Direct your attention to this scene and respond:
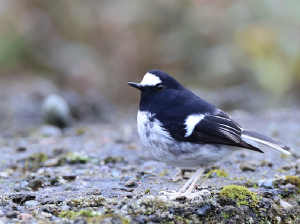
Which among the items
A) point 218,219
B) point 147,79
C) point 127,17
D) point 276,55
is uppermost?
point 127,17

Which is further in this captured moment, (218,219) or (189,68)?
(189,68)

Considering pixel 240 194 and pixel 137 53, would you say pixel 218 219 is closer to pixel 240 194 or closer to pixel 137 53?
pixel 240 194

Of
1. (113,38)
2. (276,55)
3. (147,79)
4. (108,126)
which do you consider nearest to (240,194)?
(147,79)

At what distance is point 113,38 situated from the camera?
11.2 metres

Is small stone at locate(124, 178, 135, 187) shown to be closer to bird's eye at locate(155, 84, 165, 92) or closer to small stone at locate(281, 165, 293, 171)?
bird's eye at locate(155, 84, 165, 92)

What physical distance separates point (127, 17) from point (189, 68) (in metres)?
2.42

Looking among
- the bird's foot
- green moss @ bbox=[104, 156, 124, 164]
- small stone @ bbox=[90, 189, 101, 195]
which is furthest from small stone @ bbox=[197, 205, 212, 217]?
green moss @ bbox=[104, 156, 124, 164]

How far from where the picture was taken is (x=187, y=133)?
10.4 ft

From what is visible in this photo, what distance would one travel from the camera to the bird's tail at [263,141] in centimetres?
316

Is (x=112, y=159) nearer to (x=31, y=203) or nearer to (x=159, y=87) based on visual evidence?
(x=159, y=87)

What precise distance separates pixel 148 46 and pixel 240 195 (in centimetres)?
845

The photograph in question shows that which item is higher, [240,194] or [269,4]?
[269,4]

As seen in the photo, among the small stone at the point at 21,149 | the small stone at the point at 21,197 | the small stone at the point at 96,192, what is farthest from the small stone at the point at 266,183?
the small stone at the point at 21,149

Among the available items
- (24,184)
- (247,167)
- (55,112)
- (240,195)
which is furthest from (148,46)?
(240,195)
